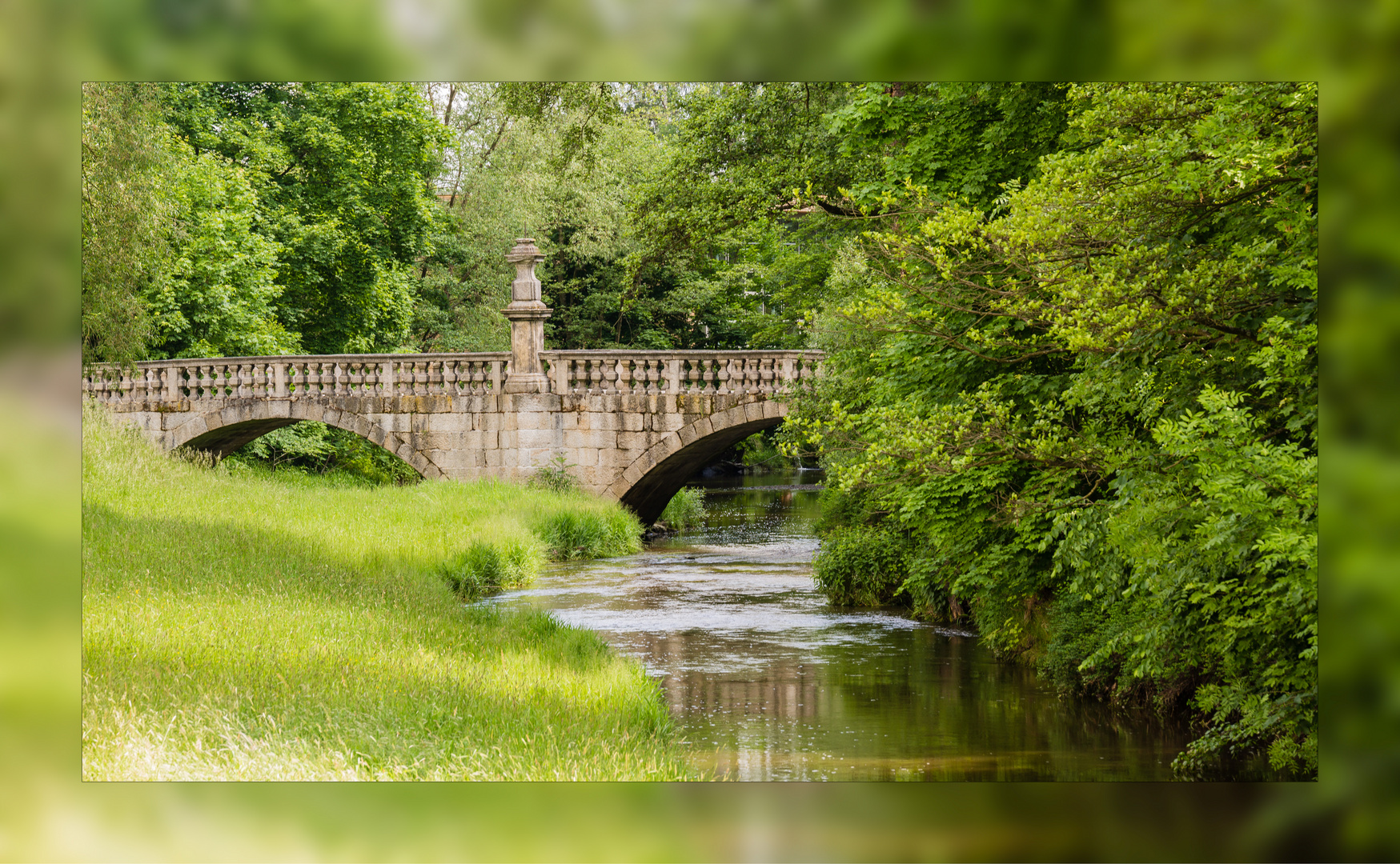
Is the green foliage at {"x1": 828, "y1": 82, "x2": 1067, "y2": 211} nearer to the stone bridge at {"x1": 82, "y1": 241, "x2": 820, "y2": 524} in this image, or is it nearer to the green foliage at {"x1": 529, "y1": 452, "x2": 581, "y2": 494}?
the stone bridge at {"x1": 82, "y1": 241, "x2": 820, "y2": 524}

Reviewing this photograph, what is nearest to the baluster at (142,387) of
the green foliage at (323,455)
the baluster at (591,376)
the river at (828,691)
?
the green foliage at (323,455)

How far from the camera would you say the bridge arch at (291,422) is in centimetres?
2036

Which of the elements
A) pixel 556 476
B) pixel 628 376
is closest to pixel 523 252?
pixel 628 376

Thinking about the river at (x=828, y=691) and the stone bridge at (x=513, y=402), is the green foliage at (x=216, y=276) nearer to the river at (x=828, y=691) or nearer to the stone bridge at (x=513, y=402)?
the stone bridge at (x=513, y=402)

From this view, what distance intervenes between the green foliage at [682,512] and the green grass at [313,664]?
8366 mm

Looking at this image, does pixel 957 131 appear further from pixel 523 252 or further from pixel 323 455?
pixel 323 455

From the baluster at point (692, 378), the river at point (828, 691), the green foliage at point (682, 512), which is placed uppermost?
the baluster at point (692, 378)

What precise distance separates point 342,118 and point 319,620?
720 inches
